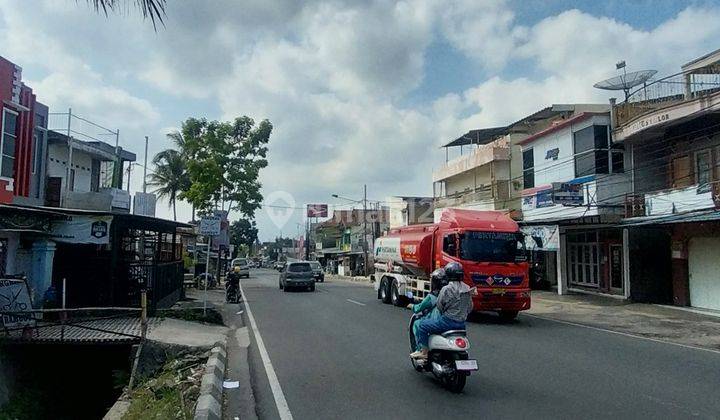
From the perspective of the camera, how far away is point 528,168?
2877 cm

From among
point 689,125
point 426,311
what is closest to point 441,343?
point 426,311

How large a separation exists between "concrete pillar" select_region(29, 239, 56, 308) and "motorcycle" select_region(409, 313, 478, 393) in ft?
37.2

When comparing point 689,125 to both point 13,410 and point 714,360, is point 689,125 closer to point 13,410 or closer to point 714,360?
point 714,360

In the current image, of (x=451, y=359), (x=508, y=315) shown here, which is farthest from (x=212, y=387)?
(x=508, y=315)

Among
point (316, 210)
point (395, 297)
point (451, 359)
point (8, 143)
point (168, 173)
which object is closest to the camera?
point (451, 359)

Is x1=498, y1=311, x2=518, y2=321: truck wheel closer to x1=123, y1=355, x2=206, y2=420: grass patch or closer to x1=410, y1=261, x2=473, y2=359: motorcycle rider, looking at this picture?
x1=410, y1=261, x2=473, y2=359: motorcycle rider

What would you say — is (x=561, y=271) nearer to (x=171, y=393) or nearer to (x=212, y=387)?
(x=212, y=387)

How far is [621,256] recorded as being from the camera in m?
23.4

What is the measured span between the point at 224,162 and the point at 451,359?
25.2 metres

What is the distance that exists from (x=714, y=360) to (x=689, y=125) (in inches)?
475

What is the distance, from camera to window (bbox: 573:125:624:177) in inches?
883

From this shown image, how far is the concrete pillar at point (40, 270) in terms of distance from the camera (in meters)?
14.3

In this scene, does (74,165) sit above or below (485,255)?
above

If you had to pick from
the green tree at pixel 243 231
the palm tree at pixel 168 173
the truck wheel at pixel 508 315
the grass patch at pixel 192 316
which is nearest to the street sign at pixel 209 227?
the grass patch at pixel 192 316
